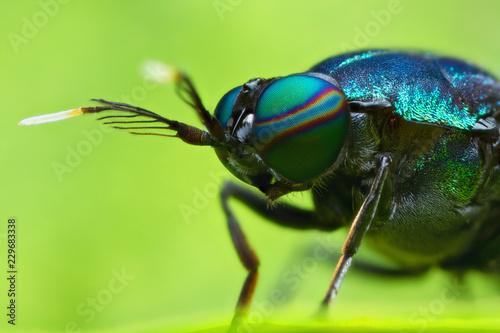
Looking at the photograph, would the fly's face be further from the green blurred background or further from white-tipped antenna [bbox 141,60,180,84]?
the green blurred background

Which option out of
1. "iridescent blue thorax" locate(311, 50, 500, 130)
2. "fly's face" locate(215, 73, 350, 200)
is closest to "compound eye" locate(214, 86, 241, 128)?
"fly's face" locate(215, 73, 350, 200)

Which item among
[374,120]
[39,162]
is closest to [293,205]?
[374,120]

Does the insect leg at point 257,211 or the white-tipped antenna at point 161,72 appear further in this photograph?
the insect leg at point 257,211

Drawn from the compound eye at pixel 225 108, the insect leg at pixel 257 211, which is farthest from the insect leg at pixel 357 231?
the compound eye at pixel 225 108

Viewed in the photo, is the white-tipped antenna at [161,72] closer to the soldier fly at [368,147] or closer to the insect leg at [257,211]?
the soldier fly at [368,147]

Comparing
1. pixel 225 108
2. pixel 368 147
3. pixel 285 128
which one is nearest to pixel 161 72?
pixel 225 108

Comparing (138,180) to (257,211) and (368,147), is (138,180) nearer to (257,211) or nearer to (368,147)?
(257,211)
